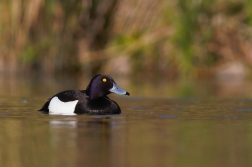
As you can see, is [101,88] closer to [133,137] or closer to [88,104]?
[88,104]

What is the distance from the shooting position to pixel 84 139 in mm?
6891

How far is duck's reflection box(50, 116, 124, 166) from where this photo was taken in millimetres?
5801

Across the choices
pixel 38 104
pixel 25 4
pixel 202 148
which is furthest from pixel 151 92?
pixel 202 148

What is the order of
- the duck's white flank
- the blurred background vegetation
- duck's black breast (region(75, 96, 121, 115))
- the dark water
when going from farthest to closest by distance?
the blurred background vegetation, the duck's white flank, duck's black breast (region(75, 96, 121, 115)), the dark water

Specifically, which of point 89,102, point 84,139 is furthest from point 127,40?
point 84,139

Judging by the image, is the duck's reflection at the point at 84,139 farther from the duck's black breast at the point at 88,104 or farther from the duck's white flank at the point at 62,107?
the duck's white flank at the point at 62,107

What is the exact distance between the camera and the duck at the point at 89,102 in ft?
Answer: 29.8

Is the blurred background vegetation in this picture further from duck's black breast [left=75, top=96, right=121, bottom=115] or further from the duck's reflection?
the duck's reflection

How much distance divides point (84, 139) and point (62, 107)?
93.4 inches

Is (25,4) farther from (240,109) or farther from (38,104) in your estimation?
(240,109)

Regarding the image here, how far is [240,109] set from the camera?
32.5 ft

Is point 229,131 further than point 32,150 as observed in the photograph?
Yes

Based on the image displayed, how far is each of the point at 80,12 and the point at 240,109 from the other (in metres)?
8.89

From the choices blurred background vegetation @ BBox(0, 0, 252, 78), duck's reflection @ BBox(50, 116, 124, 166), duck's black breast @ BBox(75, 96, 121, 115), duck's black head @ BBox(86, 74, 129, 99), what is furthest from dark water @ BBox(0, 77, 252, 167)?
blurred background vegetation @ BBox(0, 0, 252, 78)
